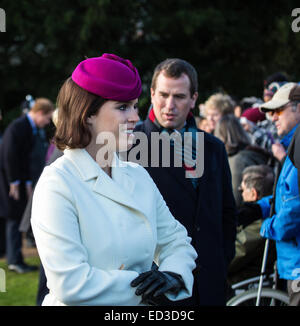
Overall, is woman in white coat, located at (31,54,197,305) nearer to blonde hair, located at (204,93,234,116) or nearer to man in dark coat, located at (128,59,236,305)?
man in dark coat, located at (128,59,236,305)

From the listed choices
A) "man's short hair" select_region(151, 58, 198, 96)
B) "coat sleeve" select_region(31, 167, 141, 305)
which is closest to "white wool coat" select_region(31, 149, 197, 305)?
"coat sleeve" select_region(31, 167, 141, 305)

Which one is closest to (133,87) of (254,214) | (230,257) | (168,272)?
(168,272)

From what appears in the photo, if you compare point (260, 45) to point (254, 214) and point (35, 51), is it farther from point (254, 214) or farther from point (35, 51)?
point (254, 214)

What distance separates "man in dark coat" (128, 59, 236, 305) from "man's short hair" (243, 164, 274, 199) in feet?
3.95

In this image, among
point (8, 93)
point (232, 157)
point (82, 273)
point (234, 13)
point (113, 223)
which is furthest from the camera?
point (8, 93)

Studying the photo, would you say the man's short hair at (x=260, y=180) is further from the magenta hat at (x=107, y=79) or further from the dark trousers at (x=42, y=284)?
the magenta hat at (x=107, y=79)

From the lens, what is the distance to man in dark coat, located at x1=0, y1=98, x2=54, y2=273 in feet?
26.5

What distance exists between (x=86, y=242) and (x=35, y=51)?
55.2 ft

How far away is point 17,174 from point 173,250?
6080mm

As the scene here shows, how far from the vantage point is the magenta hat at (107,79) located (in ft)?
7.33

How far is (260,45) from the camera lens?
1759 cm

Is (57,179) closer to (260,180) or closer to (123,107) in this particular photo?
(123,107)

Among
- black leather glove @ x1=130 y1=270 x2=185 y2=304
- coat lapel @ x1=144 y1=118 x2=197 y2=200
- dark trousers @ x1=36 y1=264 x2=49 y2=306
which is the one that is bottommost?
dark trousers @ x1=36 y1=264 x2=49 y2=306

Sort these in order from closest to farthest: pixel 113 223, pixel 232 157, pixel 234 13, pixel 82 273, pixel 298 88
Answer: pixel 82 273
pixel 113 223
pixel 298 88
pixel 232 157
pixel 234 13
